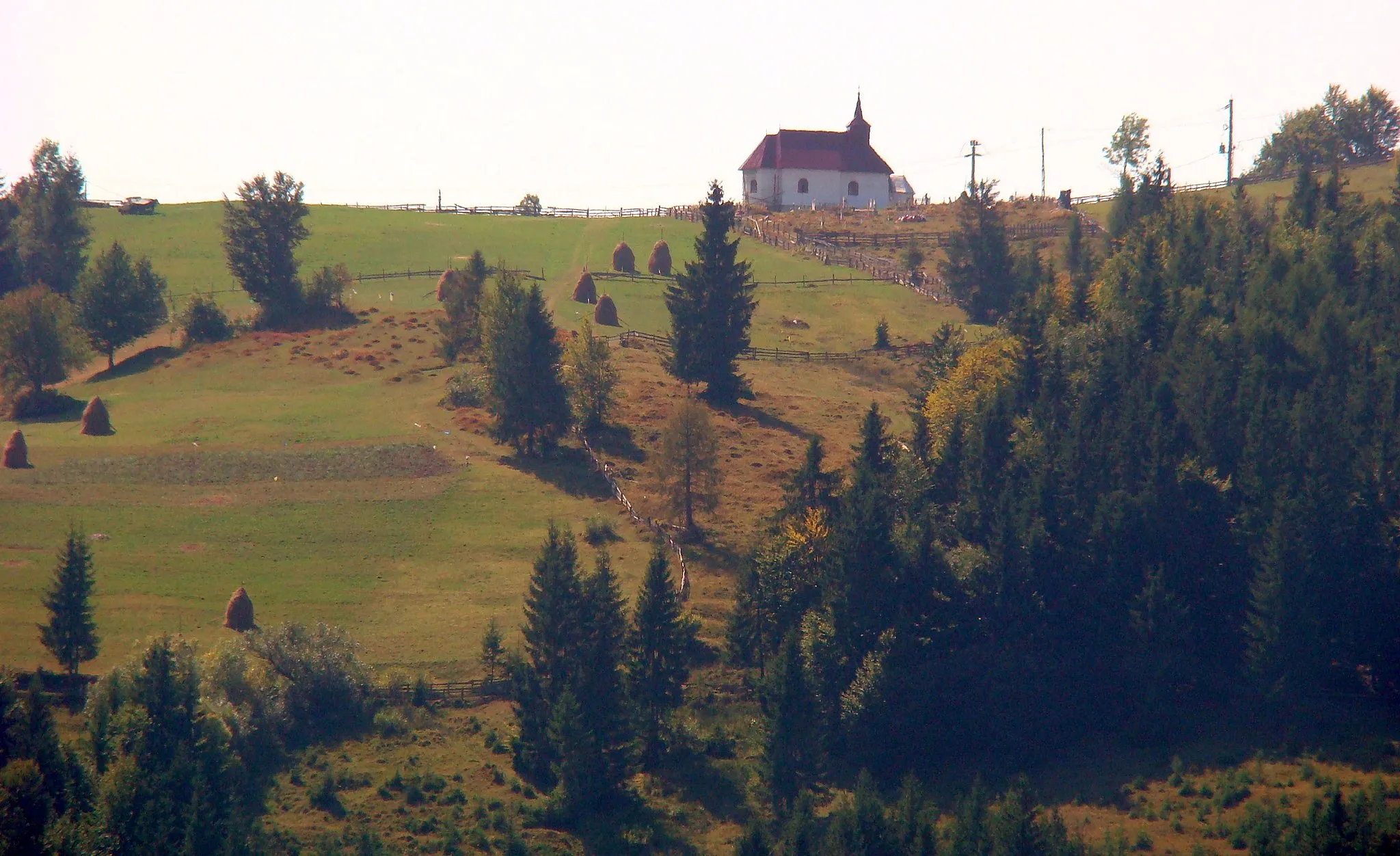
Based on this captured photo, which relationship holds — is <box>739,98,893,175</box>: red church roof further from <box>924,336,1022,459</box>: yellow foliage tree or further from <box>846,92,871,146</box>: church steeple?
<box>924,336,1022,459</box>: yellow foliage tree

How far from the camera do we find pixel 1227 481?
63469mm

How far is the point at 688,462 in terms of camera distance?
69.6 metres

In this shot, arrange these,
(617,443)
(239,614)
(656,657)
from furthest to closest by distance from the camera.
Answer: (617,443) < (239,614) < (656,657)

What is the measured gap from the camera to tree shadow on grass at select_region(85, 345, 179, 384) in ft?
311

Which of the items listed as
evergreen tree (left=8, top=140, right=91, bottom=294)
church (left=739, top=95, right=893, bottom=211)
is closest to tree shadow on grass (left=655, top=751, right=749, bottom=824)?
evergreen tree (left=8, top=140, right=91, bottom=294)

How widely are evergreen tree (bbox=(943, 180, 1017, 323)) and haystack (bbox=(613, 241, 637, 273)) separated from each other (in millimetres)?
27680

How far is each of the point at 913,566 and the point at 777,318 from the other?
4873 centimetres

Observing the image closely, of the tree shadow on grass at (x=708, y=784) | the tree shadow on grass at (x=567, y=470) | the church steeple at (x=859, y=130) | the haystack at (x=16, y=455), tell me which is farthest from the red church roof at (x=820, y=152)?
the tree shadow on grass at (x=708, y=784)

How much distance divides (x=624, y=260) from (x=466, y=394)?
34.8m

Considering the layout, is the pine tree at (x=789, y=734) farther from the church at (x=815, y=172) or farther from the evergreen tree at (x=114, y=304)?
the church at (x=815, y=172)

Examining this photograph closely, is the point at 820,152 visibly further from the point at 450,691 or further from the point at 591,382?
the point at 450,691

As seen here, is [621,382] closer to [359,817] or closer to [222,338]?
[222,338]

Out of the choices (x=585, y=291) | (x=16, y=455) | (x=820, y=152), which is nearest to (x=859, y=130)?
(x=820, y=152)

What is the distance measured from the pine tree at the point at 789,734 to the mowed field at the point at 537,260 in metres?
48.3
